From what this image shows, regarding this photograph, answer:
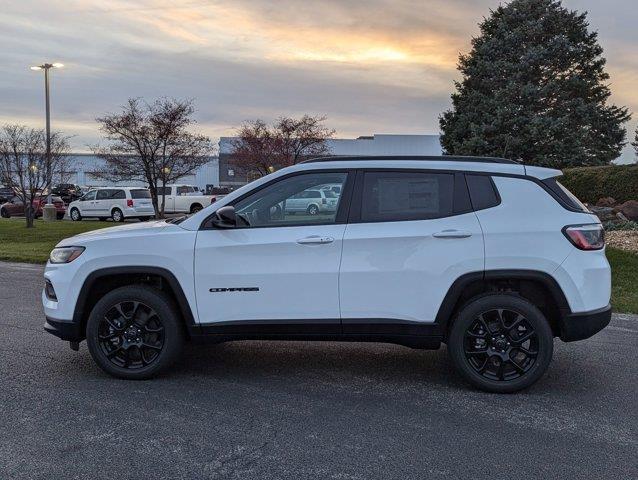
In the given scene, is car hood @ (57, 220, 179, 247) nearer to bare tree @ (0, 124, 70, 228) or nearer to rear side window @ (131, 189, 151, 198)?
bare tree @ (0, 124, 70, 228)

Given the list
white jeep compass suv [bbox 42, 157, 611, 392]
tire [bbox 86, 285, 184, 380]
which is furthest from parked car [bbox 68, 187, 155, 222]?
white jeep compass suv [bbox 42, 157, 611, 392]

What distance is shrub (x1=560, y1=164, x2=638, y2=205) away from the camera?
16.5 meters

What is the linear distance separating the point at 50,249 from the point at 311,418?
40.2 ft

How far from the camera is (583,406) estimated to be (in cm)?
453

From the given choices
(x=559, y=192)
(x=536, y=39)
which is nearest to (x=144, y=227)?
(x=559, y=192)

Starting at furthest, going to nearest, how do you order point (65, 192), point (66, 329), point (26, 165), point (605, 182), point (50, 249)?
point (65, 192)
point (26, 165)
point (605, 182)
point (50, 249)
point (66, 329)

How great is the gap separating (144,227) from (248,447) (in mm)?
2187

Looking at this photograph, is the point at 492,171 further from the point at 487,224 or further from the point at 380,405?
the point at 380,405

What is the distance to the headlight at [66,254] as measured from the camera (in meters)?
4.99

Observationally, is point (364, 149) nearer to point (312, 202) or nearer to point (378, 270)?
point (312, 202)

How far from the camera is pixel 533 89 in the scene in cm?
2773

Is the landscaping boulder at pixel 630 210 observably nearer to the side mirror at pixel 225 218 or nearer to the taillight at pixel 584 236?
the taillight at pixel 584 236

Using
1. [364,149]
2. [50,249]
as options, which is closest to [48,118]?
[50,249]

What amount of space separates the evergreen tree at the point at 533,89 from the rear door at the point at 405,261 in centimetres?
2334
